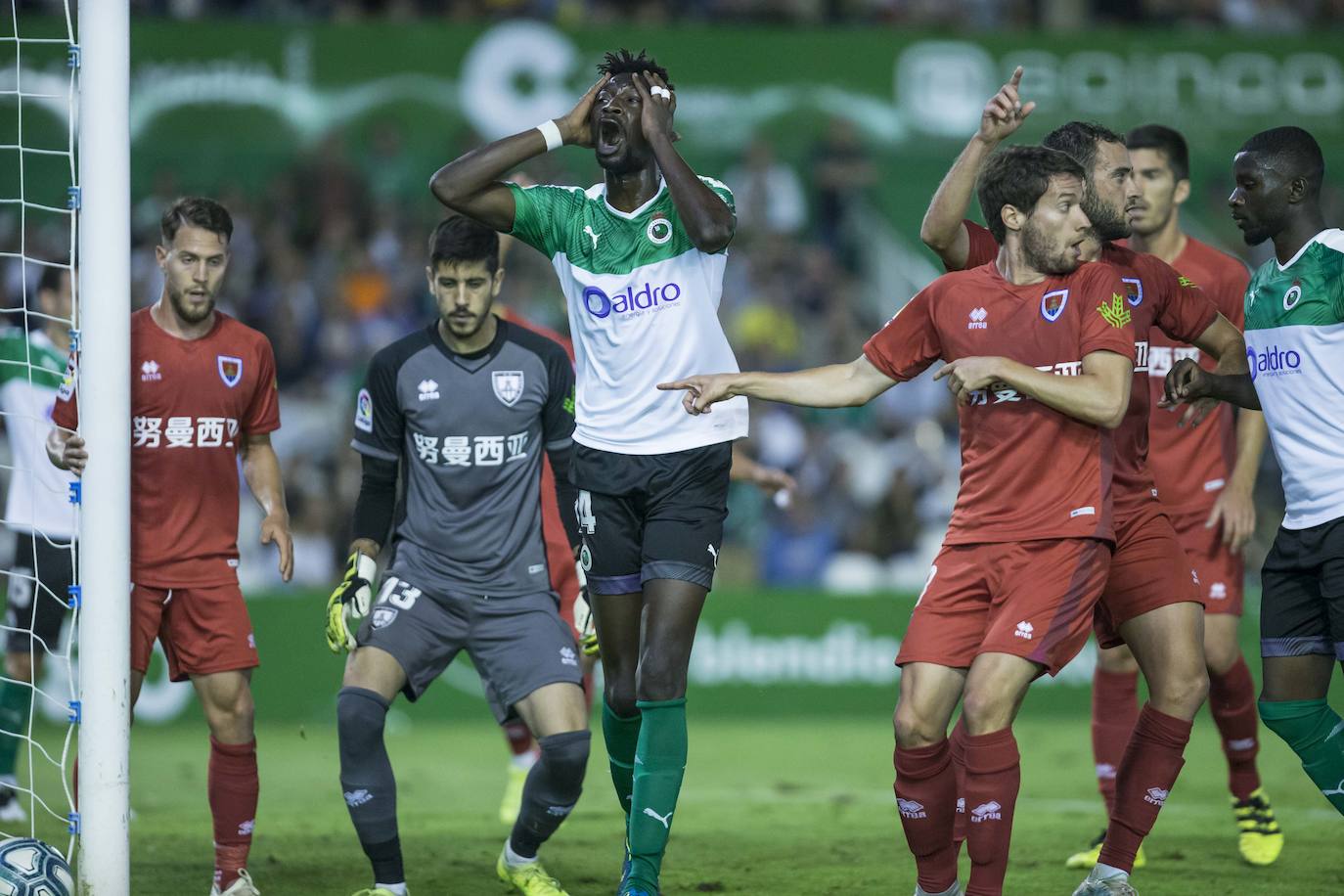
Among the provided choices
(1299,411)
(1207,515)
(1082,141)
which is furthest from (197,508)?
(1207,515)

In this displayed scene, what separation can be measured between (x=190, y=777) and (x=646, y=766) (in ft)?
17.5

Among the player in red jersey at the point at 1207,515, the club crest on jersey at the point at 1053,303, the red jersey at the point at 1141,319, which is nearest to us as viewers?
the club crest on jersey at the point at 1053,303

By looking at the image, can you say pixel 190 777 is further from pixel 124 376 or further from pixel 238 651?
pixel 124 376

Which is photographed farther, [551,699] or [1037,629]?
[551,699]

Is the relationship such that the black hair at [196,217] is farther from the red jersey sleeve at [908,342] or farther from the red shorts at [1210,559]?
the red shorts at [1210,559]

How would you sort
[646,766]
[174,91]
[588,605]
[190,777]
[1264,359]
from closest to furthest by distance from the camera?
[646,766]
[1264,359]
[588,605]
[190,777]
[174,91]

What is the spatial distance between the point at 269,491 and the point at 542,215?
1830mm

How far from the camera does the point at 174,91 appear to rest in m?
15.9

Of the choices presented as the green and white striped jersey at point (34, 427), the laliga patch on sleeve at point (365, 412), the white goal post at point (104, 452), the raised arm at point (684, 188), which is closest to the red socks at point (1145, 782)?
the raised arm at point (684, 188)

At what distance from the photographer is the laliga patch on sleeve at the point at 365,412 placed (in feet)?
21.8

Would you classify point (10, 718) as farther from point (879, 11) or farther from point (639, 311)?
point (879, 11)

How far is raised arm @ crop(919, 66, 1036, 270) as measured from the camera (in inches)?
229

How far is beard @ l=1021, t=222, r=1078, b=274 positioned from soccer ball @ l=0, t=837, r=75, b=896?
420 centimetres

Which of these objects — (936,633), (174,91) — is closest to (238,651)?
(936,633)
